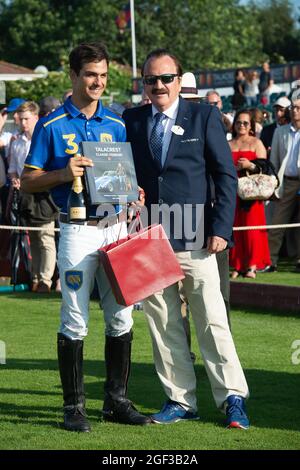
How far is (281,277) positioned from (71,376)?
8.08 metres

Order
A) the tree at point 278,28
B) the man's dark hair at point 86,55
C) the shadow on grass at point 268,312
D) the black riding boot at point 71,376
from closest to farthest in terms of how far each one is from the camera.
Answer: the man's dark hair at point 86,55 → the black riding boot at point 71,376 → the shadow on grass at point 268,312 → the tree at point 278,28

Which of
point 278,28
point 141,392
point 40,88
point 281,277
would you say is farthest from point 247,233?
point 278,28

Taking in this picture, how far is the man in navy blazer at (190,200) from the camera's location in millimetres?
7262

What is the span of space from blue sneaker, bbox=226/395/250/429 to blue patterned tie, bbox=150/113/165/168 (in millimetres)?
1518

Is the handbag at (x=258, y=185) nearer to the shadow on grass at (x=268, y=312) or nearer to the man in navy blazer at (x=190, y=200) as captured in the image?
the shadow on grass at (x=268, y=312)

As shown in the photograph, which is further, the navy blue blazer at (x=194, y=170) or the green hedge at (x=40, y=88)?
the green hedge at (x=40, y=88)

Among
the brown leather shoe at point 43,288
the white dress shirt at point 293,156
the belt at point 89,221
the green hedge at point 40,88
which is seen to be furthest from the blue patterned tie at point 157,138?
the green hedge at point 40,88

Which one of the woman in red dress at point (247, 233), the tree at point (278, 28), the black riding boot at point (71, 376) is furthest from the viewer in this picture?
the tree at point (278, 28)

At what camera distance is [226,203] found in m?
7.25

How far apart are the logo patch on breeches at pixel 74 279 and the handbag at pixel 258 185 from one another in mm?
7079

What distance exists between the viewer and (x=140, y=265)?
23.2 ft

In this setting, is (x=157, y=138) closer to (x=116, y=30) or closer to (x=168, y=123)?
(x=168, y=123)

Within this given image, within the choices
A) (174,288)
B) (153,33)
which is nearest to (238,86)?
(174,288)

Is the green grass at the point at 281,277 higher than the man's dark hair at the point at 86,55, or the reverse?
the man's dark hair at the point at 86,55
